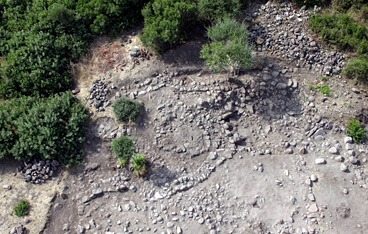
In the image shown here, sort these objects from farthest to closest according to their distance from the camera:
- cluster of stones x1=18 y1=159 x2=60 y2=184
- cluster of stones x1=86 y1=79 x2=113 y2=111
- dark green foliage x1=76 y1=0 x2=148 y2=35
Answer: dark green foliage x1=76 y1=0 x2=148 y2=35 < cluster of stones x1=86 y1=79 x2=113 y2=111 < cluster of stones x1=18 y1=159 x2=60 y2=184

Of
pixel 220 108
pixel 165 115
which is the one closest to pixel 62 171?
pixel 165 115

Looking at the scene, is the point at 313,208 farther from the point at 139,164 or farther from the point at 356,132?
the point at 139,164

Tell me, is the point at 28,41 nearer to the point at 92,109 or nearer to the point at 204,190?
the point at 92,109

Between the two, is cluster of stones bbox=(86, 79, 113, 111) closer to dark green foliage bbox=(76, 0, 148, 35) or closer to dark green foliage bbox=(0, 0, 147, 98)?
dark green foliage bbox=(0, 0, 147, 98)

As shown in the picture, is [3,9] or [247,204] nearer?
[247,204]

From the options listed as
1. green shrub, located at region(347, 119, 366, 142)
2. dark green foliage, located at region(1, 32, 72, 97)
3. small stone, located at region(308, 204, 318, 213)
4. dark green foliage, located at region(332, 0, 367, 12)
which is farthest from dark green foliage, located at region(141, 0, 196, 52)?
small stone, located at region(308, 204, 318, 213)

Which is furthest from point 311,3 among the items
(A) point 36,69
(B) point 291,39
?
(A) point 36,69

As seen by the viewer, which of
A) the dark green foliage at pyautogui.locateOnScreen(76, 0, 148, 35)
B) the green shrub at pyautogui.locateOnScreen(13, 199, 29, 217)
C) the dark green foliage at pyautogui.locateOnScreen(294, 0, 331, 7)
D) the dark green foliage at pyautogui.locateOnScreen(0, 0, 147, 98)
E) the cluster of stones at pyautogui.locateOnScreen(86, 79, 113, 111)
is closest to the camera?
the green shrub at pyautogui.locateOnScreen(13, 199, 29, 217)
